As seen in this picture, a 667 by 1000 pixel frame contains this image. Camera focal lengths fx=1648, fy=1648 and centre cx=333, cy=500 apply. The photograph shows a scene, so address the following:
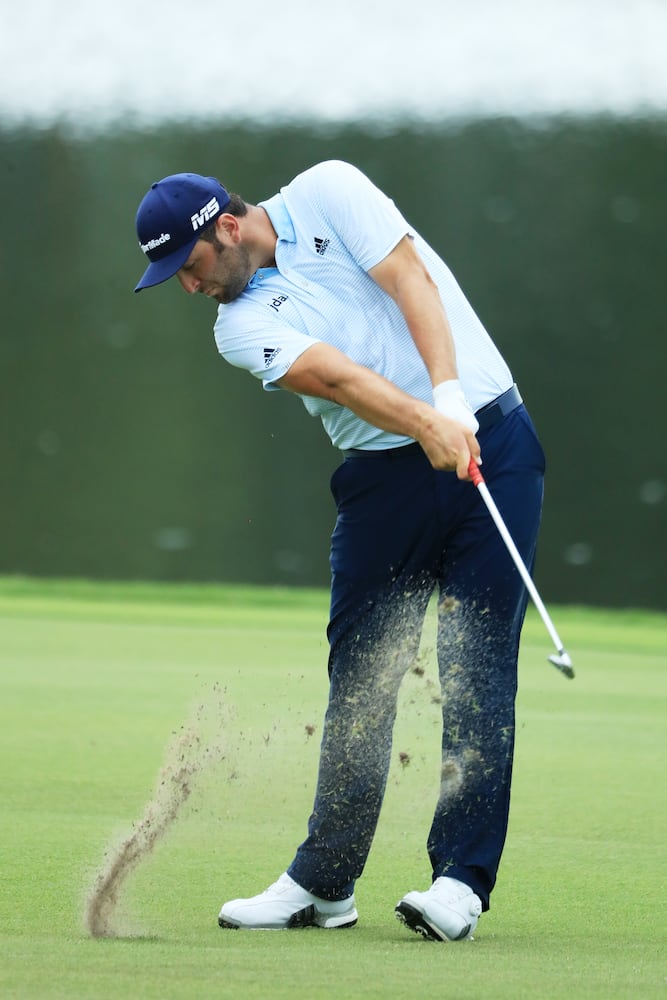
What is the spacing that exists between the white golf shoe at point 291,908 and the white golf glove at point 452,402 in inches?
30.2

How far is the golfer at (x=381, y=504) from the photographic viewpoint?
2.45m

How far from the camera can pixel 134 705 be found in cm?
475

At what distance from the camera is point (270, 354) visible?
2.39 m

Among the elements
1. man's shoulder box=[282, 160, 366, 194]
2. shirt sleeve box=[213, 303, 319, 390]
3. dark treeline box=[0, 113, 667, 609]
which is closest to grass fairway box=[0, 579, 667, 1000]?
shirt sleeve box=[213, 303, 319, 390]

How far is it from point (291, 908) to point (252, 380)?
5873mm

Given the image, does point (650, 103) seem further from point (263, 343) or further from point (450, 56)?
point (263, 343)

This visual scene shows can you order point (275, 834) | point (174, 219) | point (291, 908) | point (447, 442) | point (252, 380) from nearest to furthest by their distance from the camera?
point (447, 442)
point (174, 219)
point (291, 908)
point (275, 834)
point (252, 380)

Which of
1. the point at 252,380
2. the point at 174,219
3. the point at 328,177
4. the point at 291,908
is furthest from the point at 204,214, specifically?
the point at 252,380

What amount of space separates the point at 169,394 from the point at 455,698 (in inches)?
241

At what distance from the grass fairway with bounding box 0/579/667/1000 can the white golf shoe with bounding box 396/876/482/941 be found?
0.04m

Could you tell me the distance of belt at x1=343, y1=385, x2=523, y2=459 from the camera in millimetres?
2516

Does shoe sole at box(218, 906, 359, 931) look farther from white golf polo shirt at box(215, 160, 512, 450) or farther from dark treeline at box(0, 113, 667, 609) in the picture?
dark treeline at box(0, 113, 667, 609)

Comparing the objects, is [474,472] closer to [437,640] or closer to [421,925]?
[437,640]

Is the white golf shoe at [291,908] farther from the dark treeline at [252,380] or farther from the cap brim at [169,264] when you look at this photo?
the dark treeline at [252,380]
